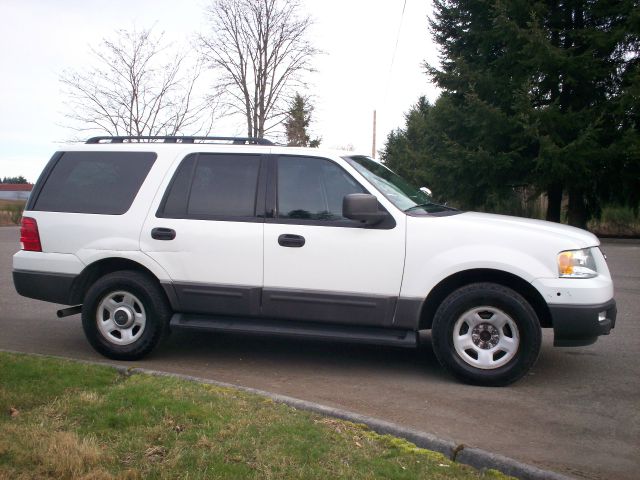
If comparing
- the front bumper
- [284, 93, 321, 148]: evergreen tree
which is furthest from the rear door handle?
[284, 93, 321, 148]: evergreen tree

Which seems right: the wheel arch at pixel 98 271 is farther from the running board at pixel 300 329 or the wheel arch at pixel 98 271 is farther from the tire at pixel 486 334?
the tire at pixel 486 334

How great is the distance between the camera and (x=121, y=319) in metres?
6.25

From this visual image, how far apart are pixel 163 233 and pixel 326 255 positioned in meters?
1.54

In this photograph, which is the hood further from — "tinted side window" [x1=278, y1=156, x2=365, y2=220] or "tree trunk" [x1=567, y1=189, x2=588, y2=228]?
"tree trunk" [x1=567, y1=189, x2=588, y2=228]

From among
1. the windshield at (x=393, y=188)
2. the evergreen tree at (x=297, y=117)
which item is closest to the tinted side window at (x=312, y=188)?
the windshield at (x=393, y=188)

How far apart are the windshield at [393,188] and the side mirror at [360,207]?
0.32 meters

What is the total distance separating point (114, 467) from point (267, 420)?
1046mm

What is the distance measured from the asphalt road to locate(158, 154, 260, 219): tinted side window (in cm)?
144

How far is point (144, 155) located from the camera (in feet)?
21.4

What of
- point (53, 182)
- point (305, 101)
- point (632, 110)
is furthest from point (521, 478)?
point (305, 101)

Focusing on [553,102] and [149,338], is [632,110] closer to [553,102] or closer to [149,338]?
[553,102]

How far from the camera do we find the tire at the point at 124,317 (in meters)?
6.18

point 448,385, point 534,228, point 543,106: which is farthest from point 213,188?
point 543,106

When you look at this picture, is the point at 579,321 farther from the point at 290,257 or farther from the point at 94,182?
the point at 94,182
